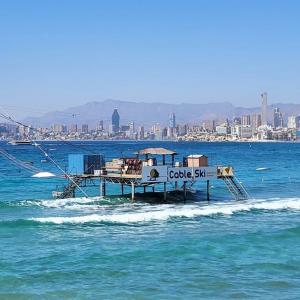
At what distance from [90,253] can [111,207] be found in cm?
2020

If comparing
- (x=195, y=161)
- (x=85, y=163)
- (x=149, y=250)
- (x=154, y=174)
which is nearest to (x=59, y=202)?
(x=85, y=163)

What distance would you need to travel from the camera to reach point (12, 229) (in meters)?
41.4

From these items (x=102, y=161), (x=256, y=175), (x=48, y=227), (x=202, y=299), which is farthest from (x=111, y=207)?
(x=256, y=175)

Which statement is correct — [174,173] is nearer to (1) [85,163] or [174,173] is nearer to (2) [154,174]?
(2) [154,174]

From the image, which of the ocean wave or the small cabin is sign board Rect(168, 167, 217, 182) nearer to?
the small cabin

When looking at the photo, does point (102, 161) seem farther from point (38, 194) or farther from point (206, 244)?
point (206, 244)

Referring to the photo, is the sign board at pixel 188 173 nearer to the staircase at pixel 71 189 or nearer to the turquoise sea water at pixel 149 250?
the turquoise sea water at pixel 149 250

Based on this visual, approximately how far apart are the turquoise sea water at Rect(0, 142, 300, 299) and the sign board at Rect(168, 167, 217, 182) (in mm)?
2254

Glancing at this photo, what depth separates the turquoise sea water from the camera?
26609mm

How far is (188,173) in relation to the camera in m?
55.4

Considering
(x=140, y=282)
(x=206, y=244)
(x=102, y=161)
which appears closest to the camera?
(x=140, y=282)

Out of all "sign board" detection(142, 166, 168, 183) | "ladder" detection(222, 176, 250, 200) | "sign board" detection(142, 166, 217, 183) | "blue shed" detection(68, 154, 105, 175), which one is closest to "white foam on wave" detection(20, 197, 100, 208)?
"blue shed" detection(68, 154, 105, 175)

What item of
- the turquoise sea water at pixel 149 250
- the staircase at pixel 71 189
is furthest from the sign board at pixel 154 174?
the staircase at pixel 71 189

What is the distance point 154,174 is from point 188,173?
10.9ft
